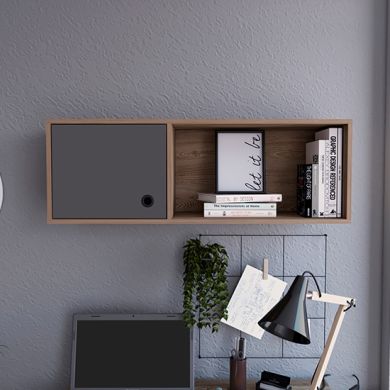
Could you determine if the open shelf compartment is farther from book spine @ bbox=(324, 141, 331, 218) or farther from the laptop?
the laptop

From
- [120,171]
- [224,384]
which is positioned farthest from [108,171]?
[224,384]

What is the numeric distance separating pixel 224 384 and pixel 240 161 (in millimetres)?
783

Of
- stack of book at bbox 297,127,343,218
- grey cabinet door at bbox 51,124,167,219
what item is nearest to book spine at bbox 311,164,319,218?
stack of book at bbox 297,127,343,218

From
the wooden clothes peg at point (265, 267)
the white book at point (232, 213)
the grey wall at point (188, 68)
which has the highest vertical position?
the grey wall at point (188, 68)

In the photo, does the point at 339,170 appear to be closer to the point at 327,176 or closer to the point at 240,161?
the point at 327,176

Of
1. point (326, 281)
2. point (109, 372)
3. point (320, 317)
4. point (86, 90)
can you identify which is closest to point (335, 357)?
point (320, 317)

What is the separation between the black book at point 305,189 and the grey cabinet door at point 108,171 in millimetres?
454

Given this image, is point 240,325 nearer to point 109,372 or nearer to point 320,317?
point 320,317

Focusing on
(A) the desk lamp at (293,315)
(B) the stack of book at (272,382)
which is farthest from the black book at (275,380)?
(A) the desk lamp at (293,315)

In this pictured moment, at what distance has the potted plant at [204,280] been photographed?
156 centimetres

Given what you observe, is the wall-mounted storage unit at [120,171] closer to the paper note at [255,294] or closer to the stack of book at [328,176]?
the stack of book at [328,176]

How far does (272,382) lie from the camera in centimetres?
161

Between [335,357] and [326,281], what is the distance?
28 cm

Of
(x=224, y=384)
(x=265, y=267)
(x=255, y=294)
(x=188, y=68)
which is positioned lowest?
(x=224, y=384)
